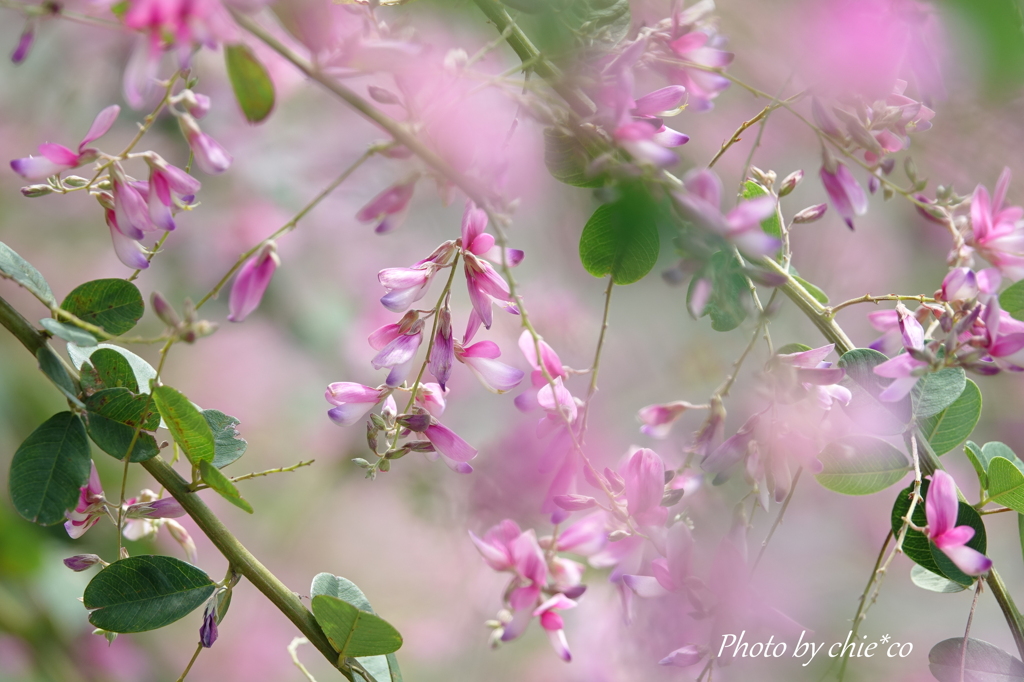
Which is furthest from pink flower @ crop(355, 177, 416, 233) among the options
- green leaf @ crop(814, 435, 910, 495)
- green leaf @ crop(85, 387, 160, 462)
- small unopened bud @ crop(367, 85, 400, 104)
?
green leaf @ crop(814, 435, 910, 495)

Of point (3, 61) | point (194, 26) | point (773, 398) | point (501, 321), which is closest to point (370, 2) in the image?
point (194, 26)

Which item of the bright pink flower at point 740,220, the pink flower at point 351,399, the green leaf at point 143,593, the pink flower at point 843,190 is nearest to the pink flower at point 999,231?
the pink flower at point 843,190

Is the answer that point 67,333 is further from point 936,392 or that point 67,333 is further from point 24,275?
point 936,392

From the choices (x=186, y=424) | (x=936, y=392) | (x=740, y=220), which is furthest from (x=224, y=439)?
(x=936, y=392)

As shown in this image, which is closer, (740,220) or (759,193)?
(740,220)

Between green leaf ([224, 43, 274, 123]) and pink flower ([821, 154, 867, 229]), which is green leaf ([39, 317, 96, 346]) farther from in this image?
pink flower ([821, 154, 867, 229])

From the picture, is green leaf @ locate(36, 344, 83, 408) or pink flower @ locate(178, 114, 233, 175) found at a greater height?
pink flower @ locate(178, 114, 233, 175)

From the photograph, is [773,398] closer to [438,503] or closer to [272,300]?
[438,503]
